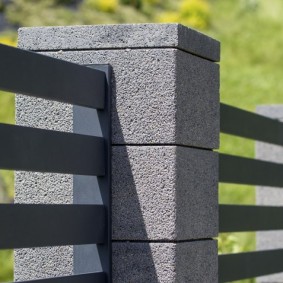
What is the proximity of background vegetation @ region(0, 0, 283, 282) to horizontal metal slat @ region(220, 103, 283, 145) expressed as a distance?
927 cm

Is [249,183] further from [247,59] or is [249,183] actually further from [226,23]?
[226,23]

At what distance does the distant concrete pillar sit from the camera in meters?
4.64

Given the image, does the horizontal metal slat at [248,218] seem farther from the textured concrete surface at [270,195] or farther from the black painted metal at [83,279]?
the black painted metal at [83,279]

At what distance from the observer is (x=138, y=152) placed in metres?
4.68

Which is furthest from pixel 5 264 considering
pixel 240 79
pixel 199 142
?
pixel 240 79

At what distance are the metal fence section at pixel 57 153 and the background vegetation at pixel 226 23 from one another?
12.4 meters

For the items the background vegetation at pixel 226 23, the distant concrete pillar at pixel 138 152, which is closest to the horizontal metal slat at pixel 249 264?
the distant concrete pillar at pixel 138 152

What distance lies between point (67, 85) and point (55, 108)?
13.1 inches

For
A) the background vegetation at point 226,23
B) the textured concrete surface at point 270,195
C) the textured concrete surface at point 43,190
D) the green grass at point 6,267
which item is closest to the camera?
the textured concrete surface at point 43,190

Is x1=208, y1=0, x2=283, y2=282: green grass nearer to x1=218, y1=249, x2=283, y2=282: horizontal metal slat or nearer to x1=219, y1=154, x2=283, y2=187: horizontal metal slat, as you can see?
x1=219, y1=154, x2=283, y2=187: horizontal metal slat

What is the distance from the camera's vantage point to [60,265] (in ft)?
15.7

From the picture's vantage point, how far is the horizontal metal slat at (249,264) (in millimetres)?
6118

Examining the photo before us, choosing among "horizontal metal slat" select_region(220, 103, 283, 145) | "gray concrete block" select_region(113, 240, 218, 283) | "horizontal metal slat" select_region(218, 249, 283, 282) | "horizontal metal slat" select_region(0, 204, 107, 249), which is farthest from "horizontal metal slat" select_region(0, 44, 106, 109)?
"horizontal metal slat" select_region(218, 249, 283, 282)

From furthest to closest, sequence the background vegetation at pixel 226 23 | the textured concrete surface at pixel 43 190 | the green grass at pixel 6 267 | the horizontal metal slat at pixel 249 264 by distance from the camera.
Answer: the background vegetation at pixel 226 23, the green grass at pixel 6 267, the horizontal metal slat at pixel 249 264, the textured concrete surface at pixel 43 190
